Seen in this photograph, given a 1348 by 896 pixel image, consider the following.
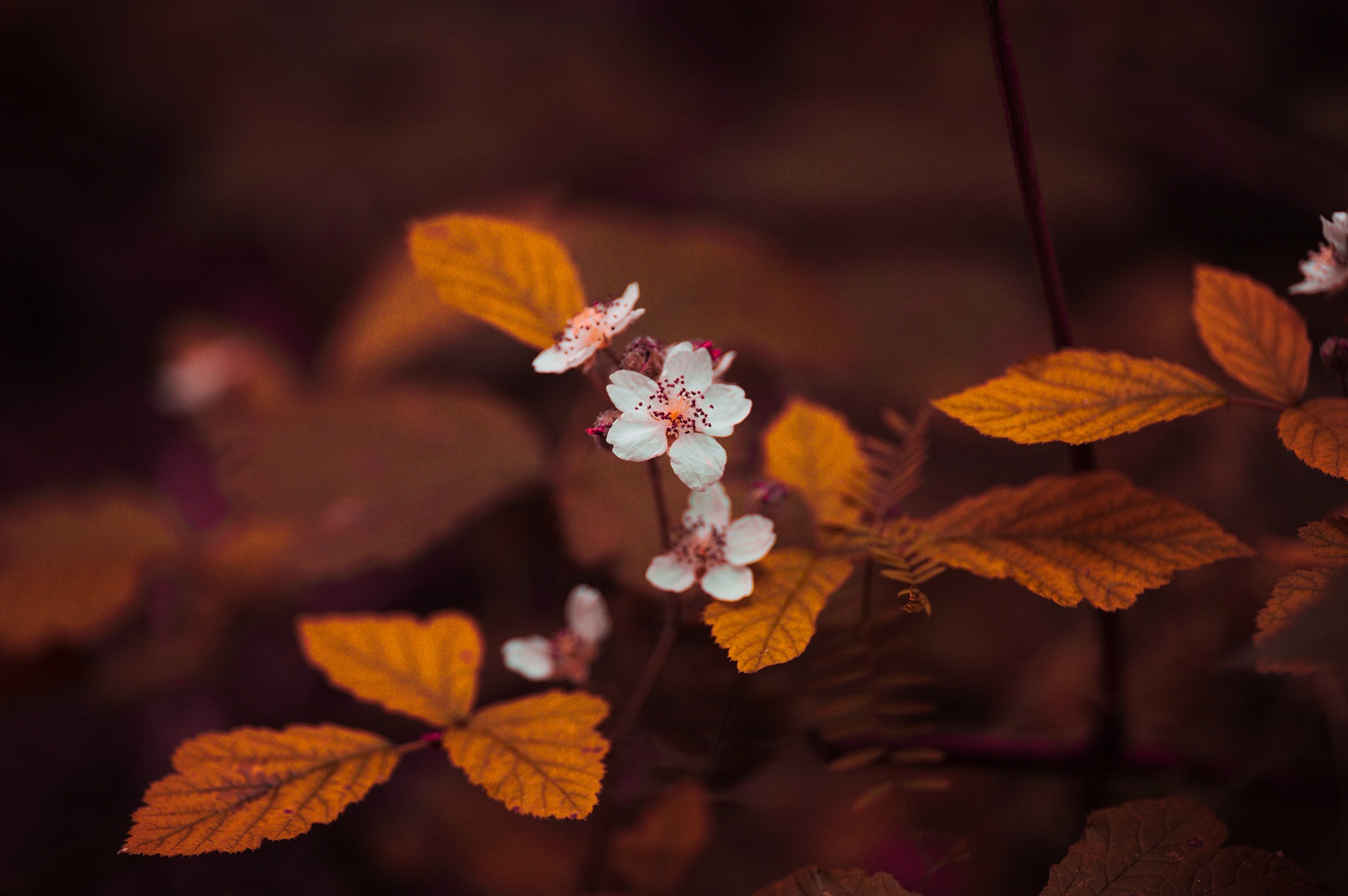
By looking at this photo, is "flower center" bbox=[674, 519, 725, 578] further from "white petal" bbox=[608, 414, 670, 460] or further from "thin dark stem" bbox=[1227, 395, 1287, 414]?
"thin dark stem" bbox=[1227, 395, 1287, 414]

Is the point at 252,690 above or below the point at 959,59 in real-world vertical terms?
below

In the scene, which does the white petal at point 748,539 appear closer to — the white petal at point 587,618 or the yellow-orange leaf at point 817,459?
the yellow-orange leaf at point 817,459

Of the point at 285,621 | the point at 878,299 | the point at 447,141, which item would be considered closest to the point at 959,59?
the point at 878,299

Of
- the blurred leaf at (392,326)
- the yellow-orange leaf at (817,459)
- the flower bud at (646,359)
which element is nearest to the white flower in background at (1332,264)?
the yellow-orange leaf at (817,459)

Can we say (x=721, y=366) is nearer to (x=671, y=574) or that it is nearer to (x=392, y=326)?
(x=671, y=574)

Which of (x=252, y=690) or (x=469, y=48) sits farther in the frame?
(x=469, y=48)

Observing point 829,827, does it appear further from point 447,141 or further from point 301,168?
point 301,168

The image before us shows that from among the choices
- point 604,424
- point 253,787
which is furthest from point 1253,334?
point 253,787
